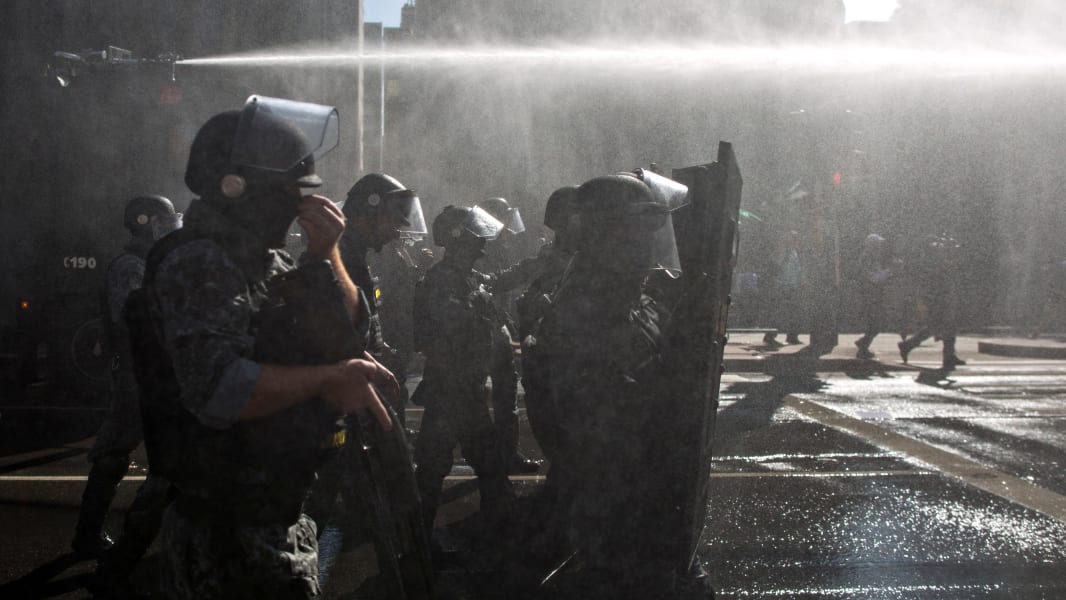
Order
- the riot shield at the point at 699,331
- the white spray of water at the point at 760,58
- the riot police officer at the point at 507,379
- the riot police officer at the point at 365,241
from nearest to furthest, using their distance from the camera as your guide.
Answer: the riot shield at the point at 699,331 < the riot police officer at the point at 365,241 < the riot police officer at the point at 507,379 < the white spray of water at the point at 760,58

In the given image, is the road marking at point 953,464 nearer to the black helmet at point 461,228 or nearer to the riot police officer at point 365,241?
the black helmet at point 461,228

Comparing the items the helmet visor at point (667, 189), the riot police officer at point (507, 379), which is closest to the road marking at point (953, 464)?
the riot police officer at point (507, 379)

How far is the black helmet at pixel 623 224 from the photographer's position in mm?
2695

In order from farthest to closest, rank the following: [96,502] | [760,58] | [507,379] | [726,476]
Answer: [760,58]
[726,476]
[507,379]
[96,502]

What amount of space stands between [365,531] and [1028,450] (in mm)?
5399

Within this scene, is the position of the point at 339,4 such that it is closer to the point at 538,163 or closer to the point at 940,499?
the point at 538,163

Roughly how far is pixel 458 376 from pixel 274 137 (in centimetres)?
291

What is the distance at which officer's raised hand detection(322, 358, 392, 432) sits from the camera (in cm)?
195

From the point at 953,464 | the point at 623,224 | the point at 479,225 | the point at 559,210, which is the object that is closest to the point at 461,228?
the point at 479,225

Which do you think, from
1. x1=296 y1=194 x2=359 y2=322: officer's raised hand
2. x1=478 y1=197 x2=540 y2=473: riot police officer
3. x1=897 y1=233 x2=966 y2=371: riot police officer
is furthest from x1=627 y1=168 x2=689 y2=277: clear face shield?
x1=897 y1=233 x2=966 y2=371: riot police officer

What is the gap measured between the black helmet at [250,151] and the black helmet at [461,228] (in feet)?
9.48

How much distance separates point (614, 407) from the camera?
8.55ft

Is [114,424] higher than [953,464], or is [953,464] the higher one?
[114,424]

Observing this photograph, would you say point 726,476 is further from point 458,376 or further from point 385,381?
point 385,381
